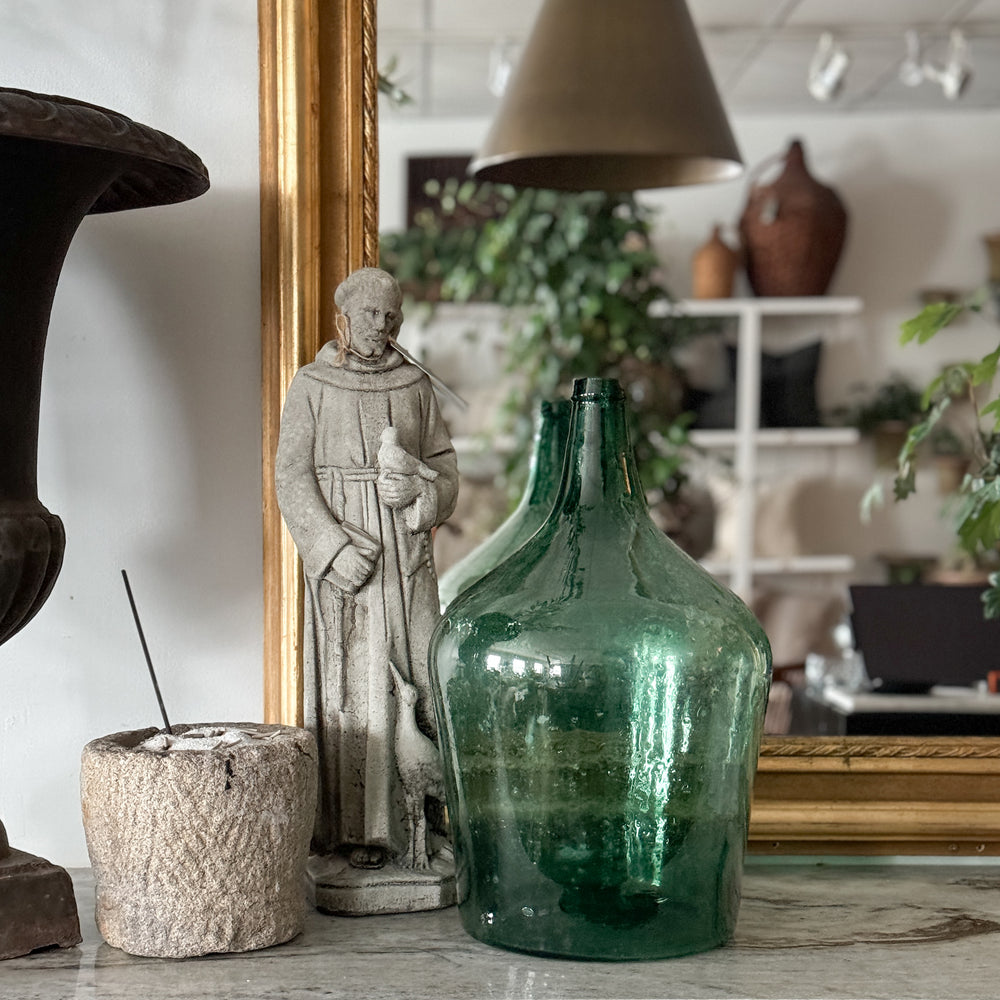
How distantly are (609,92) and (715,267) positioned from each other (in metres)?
1.11

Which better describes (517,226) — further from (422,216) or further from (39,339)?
(39,339)

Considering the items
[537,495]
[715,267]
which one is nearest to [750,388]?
[715,267]

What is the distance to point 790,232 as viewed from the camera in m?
2.32

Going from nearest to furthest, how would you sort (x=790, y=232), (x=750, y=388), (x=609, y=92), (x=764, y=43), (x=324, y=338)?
(x=324, y=338) < (x=609, y=92) < (x=764, y=43) < (x=750, y=388) < (x=790, y=232)

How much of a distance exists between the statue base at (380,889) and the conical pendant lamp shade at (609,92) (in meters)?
0.69

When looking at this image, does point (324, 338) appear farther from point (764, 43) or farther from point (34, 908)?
point (764, 43)

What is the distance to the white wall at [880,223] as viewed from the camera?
1.33 meters

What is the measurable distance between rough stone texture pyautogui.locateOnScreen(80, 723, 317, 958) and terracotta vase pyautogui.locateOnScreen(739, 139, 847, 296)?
155 centimetres

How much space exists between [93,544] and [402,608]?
10.4 inches

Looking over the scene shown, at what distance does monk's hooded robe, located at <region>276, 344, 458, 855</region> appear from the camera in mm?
746

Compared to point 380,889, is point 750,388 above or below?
above

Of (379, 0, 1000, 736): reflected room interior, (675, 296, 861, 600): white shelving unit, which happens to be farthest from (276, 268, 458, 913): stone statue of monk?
(675, 296, 861, 600): white shelving unit

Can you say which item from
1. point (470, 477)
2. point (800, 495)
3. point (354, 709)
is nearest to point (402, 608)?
point (354, 709)

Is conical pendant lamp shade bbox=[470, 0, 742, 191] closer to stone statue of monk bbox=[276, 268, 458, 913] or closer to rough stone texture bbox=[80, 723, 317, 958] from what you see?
stone statue of monk bbox=[276, 268, 458, 913]
